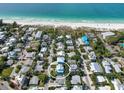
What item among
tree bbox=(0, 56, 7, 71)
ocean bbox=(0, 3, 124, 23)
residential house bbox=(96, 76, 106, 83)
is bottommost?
residential house bbox=(96, 76, 106, 83)

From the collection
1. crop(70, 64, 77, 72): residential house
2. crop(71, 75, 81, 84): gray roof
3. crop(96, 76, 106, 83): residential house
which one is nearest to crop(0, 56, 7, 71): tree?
crop(70, 64, 77, 72): residential house

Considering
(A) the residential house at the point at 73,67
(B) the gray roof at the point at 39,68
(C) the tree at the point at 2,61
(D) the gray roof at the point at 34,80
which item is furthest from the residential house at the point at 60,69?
(C) the tree at the point at 2,61

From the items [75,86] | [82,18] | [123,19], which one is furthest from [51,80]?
[123,19]

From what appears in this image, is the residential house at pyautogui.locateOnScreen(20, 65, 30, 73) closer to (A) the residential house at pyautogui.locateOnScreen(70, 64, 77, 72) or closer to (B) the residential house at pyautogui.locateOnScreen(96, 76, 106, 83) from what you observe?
(A) the residential house at pyautogui.locateOnScreen(70, 64, 77, 72)

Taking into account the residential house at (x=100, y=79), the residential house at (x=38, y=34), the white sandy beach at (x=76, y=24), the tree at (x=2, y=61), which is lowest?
the residential house at (x=100, y=79)

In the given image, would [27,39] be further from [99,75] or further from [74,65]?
[99,75]

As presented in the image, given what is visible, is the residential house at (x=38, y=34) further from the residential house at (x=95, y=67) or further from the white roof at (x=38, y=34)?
the residential house at (x=95, y=67)

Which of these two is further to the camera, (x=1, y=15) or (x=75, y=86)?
(x=1, y=15)

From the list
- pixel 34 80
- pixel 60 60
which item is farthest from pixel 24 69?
pixel 60 60
